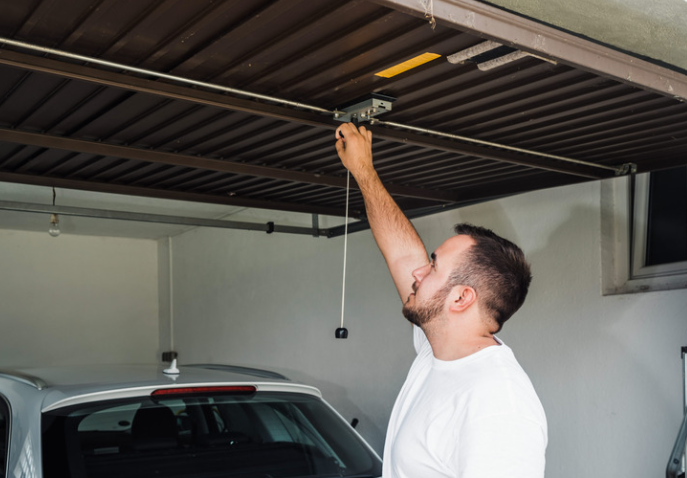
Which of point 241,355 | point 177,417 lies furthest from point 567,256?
point 241,355

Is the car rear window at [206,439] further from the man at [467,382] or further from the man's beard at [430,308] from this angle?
the man's beard at [430,308]

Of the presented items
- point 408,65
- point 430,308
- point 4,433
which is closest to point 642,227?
point 408,65

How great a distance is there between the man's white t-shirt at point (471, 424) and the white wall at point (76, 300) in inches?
412

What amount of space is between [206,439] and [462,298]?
1.64 metres

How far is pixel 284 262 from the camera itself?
28.0 ft

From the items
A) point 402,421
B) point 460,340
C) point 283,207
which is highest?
point 283,207

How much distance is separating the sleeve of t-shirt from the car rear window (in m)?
1.55

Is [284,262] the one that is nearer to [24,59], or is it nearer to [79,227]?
[79,227]

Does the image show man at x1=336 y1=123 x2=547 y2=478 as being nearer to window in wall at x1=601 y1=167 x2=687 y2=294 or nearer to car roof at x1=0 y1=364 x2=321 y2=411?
car roof at x1=0 y1=364 x2=321 y2=411

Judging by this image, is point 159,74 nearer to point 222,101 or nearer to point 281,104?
point 222,101

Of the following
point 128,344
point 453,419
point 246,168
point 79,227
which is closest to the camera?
point 453,419

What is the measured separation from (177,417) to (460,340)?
5.51 ft

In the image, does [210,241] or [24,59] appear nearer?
[24,59]

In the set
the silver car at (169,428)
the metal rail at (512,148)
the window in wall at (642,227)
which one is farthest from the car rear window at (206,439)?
the window in wall at (642,227)
